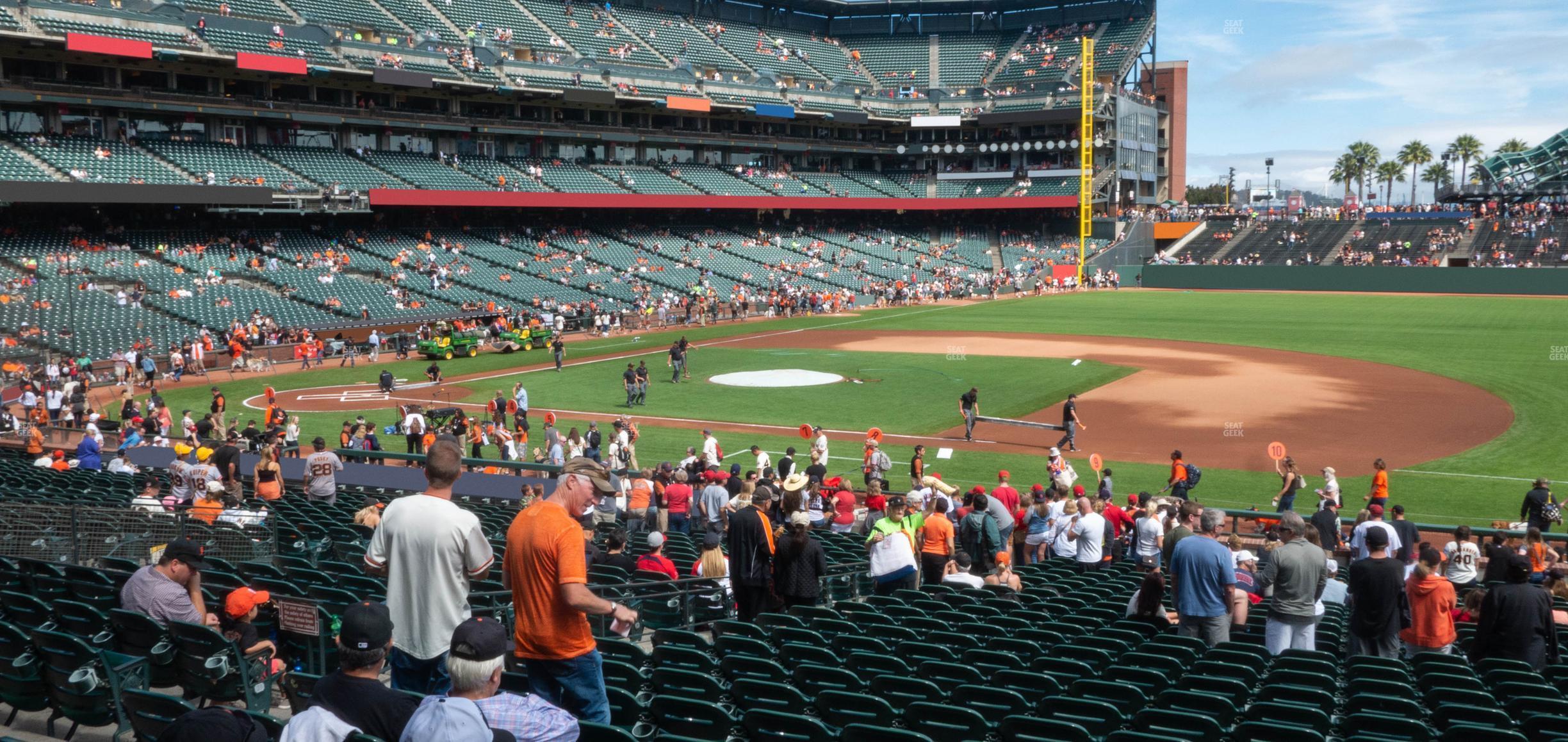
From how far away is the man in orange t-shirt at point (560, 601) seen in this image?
6297 millimetres

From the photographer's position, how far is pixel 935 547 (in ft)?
44.8

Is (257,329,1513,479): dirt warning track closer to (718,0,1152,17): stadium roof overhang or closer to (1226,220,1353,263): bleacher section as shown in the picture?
(1226,220,1353,263): bleacher section

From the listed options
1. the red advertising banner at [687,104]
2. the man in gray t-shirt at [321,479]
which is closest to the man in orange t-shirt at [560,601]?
the man in gray t-shirt at [321,479]

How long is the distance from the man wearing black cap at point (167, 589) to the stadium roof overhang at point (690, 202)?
56089 mm

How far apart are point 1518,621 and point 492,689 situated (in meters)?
8.72

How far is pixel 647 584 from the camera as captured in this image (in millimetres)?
11633

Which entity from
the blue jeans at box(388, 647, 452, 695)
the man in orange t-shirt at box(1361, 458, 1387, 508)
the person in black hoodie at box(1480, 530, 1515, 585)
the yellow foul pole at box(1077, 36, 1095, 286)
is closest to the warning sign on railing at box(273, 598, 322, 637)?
the blue jeans at box(388, 647, 452, 695)

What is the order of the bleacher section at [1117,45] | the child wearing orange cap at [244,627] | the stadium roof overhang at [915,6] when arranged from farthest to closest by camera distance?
the stadium roof overhang at [915,6]
the bleacher section at [1117,45]
the child wearing orange cap at [244,627]

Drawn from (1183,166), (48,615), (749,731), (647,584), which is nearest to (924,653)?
(749,731)

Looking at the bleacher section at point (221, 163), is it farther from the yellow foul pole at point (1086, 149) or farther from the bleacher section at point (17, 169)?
the yellow foul pole at point (1086, 149)

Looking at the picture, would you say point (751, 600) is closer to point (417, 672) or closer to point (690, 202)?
point (417, 672)

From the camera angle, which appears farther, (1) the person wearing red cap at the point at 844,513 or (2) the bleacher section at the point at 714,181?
(2) the bleacher section at the point at 714,181

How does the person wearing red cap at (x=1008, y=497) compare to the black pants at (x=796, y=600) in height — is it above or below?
below

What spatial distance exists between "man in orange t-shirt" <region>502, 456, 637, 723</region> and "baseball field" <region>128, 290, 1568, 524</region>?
65.5 ft
